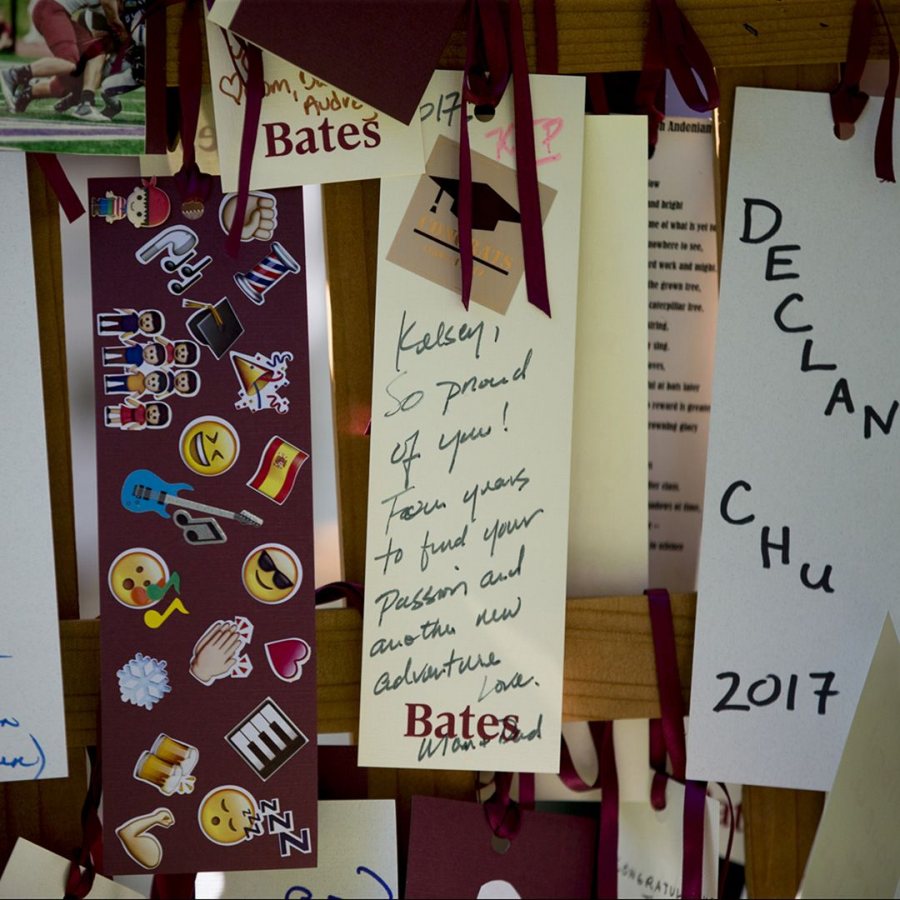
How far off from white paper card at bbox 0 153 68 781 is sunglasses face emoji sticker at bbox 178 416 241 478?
119 mm

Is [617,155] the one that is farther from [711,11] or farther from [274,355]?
[274,355]

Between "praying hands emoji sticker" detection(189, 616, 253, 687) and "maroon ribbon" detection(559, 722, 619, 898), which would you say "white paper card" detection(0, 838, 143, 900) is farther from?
"maroon ribbon" detection(559, 722, 619, 898)

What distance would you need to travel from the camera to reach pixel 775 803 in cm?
106

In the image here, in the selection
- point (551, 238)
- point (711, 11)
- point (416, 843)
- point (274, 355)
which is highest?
point (711, 11)

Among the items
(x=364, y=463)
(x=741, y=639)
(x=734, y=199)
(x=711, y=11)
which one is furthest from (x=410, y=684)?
(x=711, y=11)

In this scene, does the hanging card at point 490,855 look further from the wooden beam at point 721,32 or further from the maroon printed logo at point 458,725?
the wooden beam at point 721,32

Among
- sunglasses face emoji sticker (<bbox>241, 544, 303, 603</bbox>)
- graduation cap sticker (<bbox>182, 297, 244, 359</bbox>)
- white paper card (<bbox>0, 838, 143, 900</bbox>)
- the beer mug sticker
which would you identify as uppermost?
graduation cap sticker (<bbox>182, 297, 244, 359</bbox>)

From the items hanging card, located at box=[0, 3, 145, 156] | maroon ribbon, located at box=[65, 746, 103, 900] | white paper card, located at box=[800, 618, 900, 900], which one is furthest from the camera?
maroon ribbon, located at box=[65, 746, 103, 900]

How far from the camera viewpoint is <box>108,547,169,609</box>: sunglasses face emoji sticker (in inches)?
37.4

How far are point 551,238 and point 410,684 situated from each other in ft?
1.33

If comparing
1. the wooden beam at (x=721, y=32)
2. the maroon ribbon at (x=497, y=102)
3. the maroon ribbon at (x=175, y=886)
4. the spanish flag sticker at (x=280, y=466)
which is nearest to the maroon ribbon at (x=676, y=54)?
the wooden beam at (x=721, y=32)

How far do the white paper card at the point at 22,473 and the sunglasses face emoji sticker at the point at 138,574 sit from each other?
5cm

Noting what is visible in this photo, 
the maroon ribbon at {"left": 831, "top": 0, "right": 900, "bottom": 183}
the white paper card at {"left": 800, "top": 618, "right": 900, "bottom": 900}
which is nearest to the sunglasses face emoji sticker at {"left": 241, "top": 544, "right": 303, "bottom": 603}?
the white paper card at {"left": 800, "top": 618, "right": 900, "bottom": 900}
